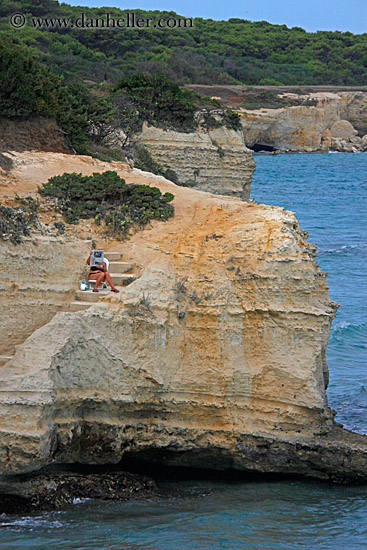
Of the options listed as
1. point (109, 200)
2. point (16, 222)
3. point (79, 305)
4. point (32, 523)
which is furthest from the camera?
point (109, 200)

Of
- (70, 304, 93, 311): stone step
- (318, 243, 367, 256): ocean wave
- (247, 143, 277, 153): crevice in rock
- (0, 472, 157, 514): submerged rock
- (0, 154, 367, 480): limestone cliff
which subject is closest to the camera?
(0, 472, 157, 514): submerged rock

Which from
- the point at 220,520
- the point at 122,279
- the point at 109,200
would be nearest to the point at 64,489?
the point at 220,520

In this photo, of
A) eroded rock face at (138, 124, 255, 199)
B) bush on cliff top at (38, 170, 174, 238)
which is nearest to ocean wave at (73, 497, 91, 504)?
bush on cliff top at (38, 170, 174, 238)

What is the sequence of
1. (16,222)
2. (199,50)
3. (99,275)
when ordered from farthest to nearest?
1. (199,50)
2. (16,222)
3. (99,275)

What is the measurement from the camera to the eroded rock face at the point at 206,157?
86.6ft

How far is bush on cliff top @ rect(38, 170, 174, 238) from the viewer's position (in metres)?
13.2

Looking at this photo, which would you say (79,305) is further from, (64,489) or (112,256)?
(64,489)

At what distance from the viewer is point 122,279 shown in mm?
12094

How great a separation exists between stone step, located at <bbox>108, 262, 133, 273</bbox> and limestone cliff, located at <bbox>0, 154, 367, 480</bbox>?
0.69ft

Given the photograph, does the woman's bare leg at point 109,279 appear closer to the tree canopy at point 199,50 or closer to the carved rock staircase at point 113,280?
the carved rock staircase at point 113,280

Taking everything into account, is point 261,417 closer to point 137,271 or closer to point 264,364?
point 264,364

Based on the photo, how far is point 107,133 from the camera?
22422 millimetres

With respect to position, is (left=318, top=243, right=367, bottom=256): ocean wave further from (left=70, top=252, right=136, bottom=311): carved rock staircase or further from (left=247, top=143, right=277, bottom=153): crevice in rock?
(left=247, top=143, right=277, bottom=153): crevice in rock

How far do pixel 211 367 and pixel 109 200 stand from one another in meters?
3.85
